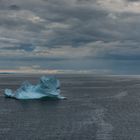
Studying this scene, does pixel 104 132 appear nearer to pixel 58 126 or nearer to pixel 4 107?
pixel 58 126

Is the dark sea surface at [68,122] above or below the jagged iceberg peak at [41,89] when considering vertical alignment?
below

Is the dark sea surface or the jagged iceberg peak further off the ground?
the jagged iceberg peak

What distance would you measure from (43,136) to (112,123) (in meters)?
14.3

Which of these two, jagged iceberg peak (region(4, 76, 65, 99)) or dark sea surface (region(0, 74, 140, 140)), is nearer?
dark sea surface (region(0, 74, 140, 140))

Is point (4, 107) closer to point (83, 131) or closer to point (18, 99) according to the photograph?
point (18, 99)

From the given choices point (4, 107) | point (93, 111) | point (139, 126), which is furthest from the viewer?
point (4, 107)

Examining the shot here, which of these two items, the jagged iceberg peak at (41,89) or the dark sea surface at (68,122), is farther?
the jagged iceberg peak at (41,89)

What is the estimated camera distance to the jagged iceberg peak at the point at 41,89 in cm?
8744

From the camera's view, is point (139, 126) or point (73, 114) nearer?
point (139, 126)

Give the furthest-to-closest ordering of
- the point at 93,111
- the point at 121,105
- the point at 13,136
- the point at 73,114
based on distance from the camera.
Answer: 1. the point at 121,105
2. the point at 93,111
3. the point at 73,114
4. the point at 13,136

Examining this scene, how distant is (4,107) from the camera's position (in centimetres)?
7812

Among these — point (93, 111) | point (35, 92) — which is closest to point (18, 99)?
point (35, 92)

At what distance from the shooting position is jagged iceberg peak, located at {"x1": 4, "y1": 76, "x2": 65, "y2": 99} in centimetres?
8744

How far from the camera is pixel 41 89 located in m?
90.6
